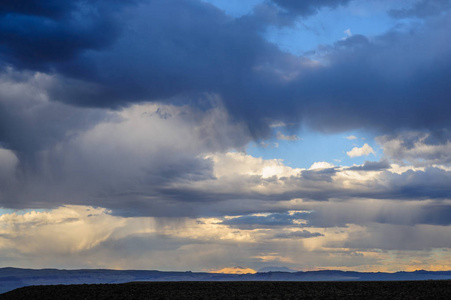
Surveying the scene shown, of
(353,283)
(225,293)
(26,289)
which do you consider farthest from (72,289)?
(353,283)

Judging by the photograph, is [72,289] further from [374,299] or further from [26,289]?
[374,299]

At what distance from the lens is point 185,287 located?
106562mm

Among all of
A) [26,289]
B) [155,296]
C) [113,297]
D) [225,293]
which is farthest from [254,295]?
[26,289]

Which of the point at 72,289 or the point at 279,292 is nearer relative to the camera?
the point at 279,292

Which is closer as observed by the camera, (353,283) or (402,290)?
(402,290)

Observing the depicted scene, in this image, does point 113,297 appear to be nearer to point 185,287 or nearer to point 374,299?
point 185,287

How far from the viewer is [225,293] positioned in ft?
306

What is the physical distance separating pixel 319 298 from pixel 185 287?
32.5 m

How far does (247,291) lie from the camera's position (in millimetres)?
96125

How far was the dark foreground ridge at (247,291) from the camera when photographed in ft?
287

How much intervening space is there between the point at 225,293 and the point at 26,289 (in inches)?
1709

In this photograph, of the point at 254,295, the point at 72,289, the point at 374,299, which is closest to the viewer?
the point at 374,299

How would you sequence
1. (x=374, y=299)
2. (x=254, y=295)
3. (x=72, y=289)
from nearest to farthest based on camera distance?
(x=374, y=299), (x=254, y=295), (x=72, y=289)

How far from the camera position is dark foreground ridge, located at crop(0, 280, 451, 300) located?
287 ft
